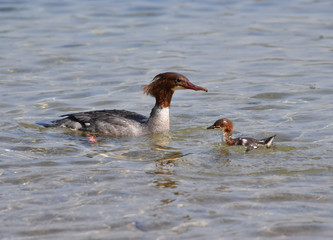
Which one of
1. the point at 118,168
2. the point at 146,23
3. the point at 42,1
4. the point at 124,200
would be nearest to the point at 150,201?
the point at 124,200

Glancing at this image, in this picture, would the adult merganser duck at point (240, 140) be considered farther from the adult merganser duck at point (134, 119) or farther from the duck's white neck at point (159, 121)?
the duck's white neck at point (159, 121)

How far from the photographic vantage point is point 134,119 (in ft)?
34.3

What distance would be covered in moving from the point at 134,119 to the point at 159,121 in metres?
0.40

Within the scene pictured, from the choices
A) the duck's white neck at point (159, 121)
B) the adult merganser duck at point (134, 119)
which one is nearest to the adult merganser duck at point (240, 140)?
the adult merganser duck at point (134, 119)

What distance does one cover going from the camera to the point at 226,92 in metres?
12.7

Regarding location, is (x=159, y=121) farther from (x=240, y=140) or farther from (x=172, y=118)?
(x=240, y=140)

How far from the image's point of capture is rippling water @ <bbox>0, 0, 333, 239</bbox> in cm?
669

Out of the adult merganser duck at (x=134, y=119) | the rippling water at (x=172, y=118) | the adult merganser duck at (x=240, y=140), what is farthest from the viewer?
the adult merganser duck at (x=134, y=119)

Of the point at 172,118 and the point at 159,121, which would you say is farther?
the point at 172,118

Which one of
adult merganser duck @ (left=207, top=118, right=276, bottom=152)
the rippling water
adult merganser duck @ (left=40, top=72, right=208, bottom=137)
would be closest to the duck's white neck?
adult merganser duck @ (left=40, top=72, right=208, bottom=137)

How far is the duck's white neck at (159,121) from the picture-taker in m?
10.4

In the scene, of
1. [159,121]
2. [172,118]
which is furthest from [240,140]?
[172,118]

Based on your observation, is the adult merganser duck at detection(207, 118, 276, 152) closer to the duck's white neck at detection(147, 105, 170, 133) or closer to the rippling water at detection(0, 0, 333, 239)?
the rippling water at detection(0, 0, 333, 239)

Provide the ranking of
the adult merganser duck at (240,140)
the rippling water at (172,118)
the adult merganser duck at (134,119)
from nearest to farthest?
the rippling water at (172,118)
the adult merganser duck at (240,140)
the adult merganser duck at (134,119)
